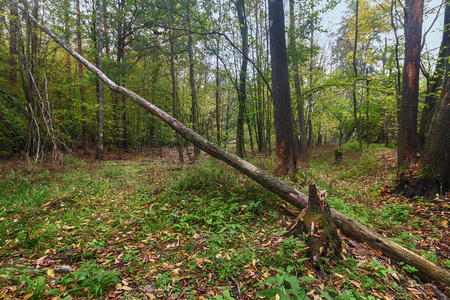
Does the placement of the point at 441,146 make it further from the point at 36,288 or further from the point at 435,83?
the point at 36,288

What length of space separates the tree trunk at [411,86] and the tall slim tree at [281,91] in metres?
3.78

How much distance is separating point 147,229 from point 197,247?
1.14 meters

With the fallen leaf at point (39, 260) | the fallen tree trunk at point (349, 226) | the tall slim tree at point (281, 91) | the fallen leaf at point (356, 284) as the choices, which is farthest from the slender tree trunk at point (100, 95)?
the fallen leaf at point (356, 284)

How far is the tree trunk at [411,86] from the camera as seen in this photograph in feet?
18.5

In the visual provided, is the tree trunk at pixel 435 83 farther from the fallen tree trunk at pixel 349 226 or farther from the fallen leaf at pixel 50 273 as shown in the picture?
the fallen leaf at pixel 50 273

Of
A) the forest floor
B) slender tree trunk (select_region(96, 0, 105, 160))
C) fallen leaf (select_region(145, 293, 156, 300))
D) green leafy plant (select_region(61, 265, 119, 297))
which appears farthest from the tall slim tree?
slender tree trunk (select_region(96, 0, 105, 160))

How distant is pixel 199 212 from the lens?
12.5 feet

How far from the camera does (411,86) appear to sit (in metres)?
5.76

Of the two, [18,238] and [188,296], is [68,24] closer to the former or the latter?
A: [18,238]

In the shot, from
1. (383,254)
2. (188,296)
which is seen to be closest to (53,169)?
(188,296)

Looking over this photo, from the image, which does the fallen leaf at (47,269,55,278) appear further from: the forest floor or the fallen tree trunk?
the fallen tree trunk

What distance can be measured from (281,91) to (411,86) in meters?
4.27

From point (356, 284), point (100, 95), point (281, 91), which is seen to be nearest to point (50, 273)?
point (356, 284)

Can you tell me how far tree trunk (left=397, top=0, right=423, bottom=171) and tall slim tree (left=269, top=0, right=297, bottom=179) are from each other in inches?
149
